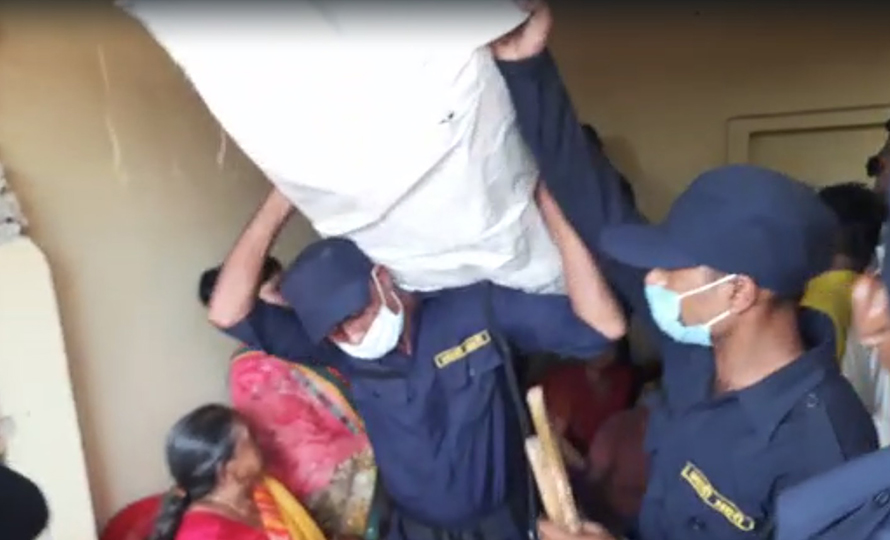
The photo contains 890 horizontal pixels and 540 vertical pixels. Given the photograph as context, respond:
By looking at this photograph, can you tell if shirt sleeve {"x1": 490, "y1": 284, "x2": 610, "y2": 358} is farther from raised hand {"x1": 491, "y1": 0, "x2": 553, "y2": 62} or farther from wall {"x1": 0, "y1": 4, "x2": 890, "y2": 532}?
wall {"x1": 0, "y1": 4, "x2": 890, "y2": 532}

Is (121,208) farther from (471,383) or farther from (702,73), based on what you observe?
(702,73)

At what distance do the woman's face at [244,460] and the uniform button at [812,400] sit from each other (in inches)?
37.6

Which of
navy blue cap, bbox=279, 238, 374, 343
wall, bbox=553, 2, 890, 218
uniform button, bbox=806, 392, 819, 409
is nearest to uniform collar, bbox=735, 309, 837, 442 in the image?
uniform button, bbox=806, 392, 819, 409

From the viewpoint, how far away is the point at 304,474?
79.1 inches

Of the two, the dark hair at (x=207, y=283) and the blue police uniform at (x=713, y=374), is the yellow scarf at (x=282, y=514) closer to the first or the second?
the dark hair at (x=207, y=283)

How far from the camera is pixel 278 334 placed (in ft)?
5.78

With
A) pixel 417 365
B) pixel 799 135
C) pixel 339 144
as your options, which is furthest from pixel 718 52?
pixel 339 144

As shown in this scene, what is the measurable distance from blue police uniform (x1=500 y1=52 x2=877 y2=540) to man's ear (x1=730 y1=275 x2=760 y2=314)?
0.01 metres

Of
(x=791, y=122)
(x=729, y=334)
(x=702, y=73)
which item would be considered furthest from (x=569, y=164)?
(x=791, y=122)

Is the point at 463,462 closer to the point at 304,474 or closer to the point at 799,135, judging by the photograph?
the point at 304,474

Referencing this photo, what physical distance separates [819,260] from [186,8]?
2.47ft

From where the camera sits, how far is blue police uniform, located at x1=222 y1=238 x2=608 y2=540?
1643 mm

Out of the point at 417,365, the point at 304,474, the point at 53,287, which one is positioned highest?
the point at 53,287

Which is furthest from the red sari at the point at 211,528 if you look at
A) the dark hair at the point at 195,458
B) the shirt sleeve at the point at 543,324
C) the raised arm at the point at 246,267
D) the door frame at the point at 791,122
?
the door frame at the point at 791,122
